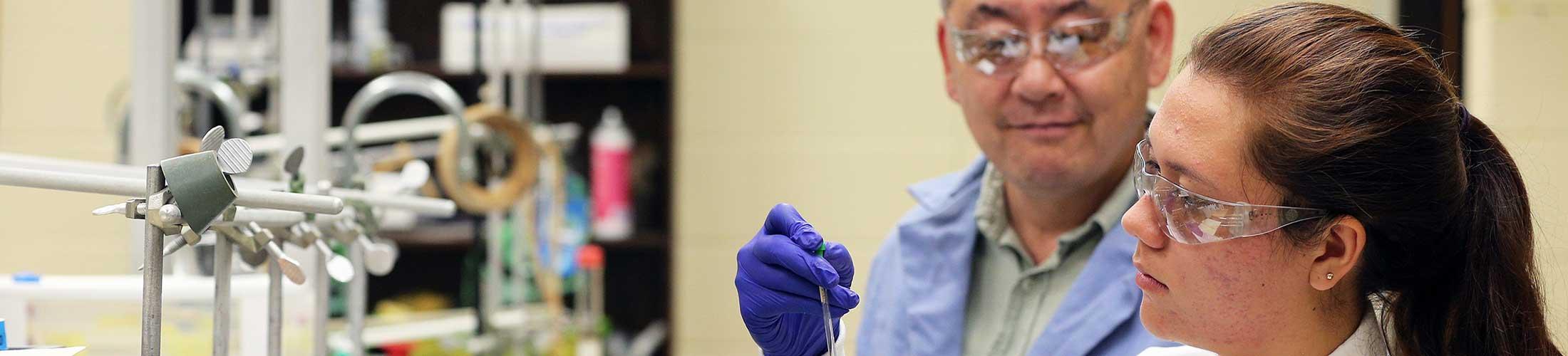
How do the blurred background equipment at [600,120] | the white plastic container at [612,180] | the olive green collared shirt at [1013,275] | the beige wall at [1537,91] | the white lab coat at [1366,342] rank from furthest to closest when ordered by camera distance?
the white plastic container at [612,180] → the blurred background equipment at [600,120] → the beige wall at [1537,91] → the olive green collared shirt at [1013,275] → the white lab coat at [1366,342]

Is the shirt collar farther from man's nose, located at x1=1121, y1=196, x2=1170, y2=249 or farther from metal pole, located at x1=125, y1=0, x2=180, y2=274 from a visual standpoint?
metal pole, located at x1=125, y1=0, x2=180, y2=274

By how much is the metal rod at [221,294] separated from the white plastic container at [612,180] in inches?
89.3

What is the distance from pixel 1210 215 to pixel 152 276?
0.77 m

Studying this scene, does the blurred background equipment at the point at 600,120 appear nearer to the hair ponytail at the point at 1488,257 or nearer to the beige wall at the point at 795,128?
the beige wall at the point at 795,128

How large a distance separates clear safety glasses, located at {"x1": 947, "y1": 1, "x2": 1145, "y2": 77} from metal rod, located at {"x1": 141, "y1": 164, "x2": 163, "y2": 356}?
0.99 metres

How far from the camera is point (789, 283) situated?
3.62 feet

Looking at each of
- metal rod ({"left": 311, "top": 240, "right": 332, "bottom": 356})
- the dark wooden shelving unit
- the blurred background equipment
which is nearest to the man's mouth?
metal rod ({"left": 311, "top": 240, "right": 332, "bottom": 356})

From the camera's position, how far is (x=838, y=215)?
3301 mm

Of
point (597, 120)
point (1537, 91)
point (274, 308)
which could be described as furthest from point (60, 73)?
Result: point (1537, 91)

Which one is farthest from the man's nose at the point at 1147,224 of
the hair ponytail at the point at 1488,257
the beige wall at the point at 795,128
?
the beige wall at the point at 795,128

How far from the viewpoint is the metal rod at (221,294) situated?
0.89m

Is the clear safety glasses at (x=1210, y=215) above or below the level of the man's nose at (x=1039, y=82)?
below

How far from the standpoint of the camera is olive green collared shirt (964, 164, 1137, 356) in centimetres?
153

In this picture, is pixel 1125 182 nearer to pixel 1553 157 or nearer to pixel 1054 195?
pixel 1054 195
